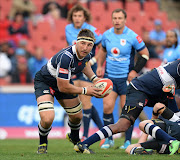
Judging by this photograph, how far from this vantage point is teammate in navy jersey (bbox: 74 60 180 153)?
662 centimetres

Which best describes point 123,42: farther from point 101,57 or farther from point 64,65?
point 64,65

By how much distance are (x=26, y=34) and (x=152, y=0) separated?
5867mm

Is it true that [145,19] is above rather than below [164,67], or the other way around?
above

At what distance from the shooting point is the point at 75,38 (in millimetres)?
9281

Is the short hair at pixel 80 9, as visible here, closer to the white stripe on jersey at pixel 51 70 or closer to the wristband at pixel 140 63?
the wristband at pixel 140 63

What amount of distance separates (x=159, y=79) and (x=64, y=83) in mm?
1547

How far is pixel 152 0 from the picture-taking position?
18.4 meters

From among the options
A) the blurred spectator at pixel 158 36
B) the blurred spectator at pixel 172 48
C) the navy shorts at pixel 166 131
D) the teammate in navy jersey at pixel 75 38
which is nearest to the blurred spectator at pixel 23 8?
the blurred spectator at pixel 158 36

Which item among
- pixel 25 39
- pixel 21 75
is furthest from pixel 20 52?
pixel 25 39

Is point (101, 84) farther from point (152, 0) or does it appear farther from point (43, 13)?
point (152, 0)

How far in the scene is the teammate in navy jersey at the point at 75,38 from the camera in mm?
9086

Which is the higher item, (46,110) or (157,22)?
(157,22)

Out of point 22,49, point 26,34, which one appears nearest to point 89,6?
point 26,34

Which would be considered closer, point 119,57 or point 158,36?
point 119,57
